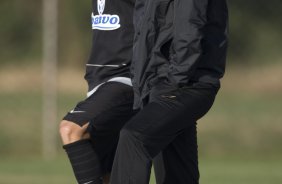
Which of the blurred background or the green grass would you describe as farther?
the blurred background

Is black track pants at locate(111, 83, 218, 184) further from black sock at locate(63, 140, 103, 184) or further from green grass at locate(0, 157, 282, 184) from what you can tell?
green grass at locate(0, 157, 282, 184)

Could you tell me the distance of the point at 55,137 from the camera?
14.9m

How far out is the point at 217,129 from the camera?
1553cm

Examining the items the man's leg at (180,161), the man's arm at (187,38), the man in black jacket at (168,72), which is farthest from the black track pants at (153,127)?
the man's leg at (180,161)

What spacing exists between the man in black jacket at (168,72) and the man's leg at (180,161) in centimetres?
43

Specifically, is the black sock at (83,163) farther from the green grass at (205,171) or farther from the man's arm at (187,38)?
the green grass at (205,171)

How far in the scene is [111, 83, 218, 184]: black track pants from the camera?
5488 millimetres

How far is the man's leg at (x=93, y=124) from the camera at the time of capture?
657 cm

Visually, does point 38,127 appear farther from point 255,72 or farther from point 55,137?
point 255,72

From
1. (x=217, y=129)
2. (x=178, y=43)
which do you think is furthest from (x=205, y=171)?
(x=178, y=43)

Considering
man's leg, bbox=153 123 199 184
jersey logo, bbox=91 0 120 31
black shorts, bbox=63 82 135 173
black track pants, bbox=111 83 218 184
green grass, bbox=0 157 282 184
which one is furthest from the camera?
green grass, bbox=0 157 282 184

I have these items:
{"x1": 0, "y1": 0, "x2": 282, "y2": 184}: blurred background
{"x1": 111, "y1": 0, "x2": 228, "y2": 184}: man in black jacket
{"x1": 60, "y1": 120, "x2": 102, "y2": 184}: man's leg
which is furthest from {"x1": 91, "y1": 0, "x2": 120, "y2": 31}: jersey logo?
{"x1": 0, "y1": 0, "x2": 282, "y2": 184}: blurred background

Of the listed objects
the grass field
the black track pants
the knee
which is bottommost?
the grass field

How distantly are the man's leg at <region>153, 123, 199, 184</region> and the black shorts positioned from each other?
25.0 inches
